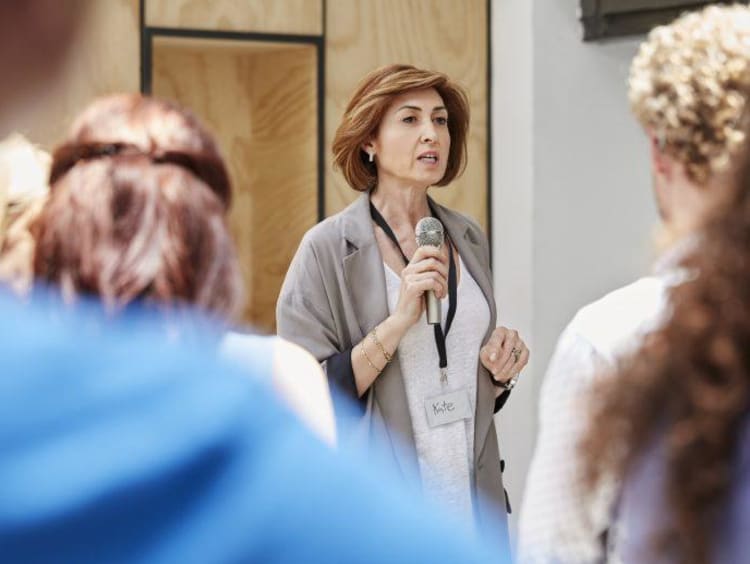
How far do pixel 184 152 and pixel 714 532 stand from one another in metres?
0.56

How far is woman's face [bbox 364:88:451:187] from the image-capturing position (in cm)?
338

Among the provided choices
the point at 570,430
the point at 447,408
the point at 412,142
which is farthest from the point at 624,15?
the point at 570,430

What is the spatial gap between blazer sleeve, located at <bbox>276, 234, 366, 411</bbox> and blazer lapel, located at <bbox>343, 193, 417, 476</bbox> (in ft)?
0.20

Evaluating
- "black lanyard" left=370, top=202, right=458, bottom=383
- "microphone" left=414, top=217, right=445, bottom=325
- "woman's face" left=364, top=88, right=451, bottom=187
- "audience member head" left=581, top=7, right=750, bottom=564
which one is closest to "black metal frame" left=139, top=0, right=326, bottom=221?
"woman's face" left=364, top=88, right=451, bottom=187

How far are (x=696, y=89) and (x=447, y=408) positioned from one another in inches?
65.6

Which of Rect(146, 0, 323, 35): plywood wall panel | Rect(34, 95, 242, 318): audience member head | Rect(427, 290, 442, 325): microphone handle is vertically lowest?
Rect(427, 290, 442, 325): microphone handle

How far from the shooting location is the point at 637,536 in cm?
114

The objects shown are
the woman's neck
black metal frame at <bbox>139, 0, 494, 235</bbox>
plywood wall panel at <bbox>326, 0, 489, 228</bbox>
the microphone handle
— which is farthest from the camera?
plywood wall panel at <bbox>326, 0, 489, 228</bbox>

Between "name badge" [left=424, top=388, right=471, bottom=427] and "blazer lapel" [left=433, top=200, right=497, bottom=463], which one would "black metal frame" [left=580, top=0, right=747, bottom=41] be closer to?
"blazer lapel" [left=433, top=200, right=497, bottom=463]

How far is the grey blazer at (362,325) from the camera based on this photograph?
3.09 metres

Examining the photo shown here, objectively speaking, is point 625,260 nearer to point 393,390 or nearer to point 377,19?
point 377,19

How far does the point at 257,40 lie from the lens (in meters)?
5.07

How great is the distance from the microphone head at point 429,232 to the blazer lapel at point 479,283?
126 millimetres

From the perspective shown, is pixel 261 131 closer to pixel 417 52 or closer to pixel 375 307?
pixel 417 52
